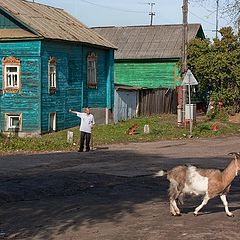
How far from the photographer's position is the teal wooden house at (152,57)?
49844mm

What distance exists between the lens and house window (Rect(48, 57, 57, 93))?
31500 millimetres

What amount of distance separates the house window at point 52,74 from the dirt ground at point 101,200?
942 cm

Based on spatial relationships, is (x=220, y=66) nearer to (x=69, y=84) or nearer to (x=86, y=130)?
(x=69, y=84)

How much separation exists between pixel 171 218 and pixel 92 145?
14.4m

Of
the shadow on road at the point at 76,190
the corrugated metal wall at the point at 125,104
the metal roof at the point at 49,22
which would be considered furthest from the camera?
the corrugated metal wall at the point at 125,104

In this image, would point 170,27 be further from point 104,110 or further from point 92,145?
point 92,145

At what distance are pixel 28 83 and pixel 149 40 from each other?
76.0ft

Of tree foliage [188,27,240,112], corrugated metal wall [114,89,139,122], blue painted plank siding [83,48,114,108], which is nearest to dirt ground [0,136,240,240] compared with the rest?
blue painted plank siding [83,48,114,108]

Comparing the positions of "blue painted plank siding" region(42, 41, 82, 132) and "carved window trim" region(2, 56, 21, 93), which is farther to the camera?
"blue painted plank siding" region(42, 41, 82, 132)

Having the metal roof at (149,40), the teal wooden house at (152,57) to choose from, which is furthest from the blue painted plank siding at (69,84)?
the metal roof at (149,40)

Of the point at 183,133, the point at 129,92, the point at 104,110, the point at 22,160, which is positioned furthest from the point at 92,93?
the point at 22,160

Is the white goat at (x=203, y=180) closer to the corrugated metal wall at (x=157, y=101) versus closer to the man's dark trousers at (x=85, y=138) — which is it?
the man's dark trousers at (x=85, y=138)

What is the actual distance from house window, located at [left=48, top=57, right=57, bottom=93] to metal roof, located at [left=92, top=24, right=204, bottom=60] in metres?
18.4

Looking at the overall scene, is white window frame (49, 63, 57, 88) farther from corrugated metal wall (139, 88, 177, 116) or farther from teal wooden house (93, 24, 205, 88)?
teal wooden house (93, 24, 205, 88)
